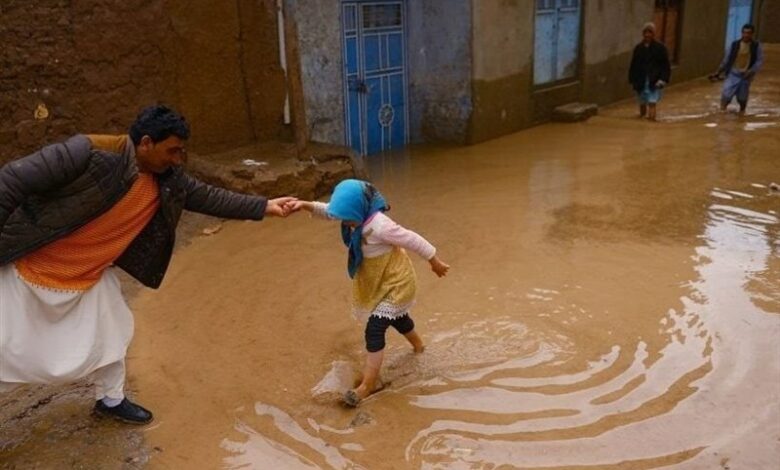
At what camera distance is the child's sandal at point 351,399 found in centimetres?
377

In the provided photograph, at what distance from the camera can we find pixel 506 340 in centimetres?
448

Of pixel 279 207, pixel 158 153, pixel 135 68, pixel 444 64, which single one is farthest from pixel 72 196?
pixel 444 64

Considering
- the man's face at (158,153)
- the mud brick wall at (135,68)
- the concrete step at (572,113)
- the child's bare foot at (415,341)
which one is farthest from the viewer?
the concrete step at (572,113)

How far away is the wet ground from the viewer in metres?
3.50

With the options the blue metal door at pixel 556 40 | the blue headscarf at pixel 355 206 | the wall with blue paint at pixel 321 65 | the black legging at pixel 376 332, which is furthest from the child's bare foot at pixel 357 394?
the blue metal door at pixel 556 40

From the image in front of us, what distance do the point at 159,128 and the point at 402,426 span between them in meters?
1.78

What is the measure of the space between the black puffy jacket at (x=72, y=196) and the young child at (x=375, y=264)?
0.65 m

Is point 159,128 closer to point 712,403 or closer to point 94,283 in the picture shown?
point 94,283

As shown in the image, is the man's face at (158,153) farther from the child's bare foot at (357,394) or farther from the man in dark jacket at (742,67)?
the man in dark jacket at (742,67)

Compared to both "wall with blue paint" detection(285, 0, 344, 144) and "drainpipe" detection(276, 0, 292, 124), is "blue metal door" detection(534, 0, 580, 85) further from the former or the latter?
"drainpipe" detection(276, 0, 292, 124)

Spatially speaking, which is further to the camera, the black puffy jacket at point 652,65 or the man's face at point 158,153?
the black puffy jacket at point 652,65

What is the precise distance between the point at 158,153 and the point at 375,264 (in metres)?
1.21

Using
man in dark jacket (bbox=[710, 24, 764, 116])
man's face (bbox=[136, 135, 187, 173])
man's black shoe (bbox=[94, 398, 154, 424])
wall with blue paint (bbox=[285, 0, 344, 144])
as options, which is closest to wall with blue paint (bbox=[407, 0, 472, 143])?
wall with blue paint (bbox=[285, 0, 344, 144])

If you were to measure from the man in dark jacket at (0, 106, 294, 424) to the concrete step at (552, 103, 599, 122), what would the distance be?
9080 mm
